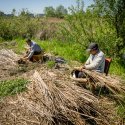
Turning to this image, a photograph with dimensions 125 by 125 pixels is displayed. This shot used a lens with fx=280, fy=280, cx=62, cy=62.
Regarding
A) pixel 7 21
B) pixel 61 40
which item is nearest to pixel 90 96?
pixel 61 40

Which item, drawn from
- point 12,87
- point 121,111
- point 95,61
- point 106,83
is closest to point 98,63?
point 95,61

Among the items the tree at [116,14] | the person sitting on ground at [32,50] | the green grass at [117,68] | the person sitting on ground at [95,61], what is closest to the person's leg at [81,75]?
the person sitting on ground at [95,61]

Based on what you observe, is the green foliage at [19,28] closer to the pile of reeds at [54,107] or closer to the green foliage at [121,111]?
the pile of reeds at [54,107]

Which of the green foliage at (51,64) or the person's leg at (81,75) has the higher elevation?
the person's leg at (81,75)

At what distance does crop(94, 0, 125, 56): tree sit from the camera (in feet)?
38.3

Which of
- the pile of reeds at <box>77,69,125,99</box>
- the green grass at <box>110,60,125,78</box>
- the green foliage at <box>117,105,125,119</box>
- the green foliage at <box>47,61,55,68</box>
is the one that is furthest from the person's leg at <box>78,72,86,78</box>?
the green grass at <box>110,60,125,78</box>

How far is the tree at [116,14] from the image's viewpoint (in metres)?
11.7

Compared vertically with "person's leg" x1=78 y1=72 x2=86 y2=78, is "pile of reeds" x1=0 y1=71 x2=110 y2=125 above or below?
below

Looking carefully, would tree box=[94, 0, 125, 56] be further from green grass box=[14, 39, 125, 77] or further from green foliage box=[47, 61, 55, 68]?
green foliage box=[47, 61, 55, 68]

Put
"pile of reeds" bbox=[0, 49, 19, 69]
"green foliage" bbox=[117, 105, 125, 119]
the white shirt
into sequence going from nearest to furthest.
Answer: "green foliage" bbox=[117, 105, 125, 119], the white shirt, "pile of reeds" bbox=[0, 49, 19, 69]

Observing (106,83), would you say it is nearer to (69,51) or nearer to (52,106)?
(52,106)

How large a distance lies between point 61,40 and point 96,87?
32.2 feet

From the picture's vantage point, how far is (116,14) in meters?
11.9

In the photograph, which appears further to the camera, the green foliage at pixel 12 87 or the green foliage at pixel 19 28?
the green foliage at pixel 19 28
